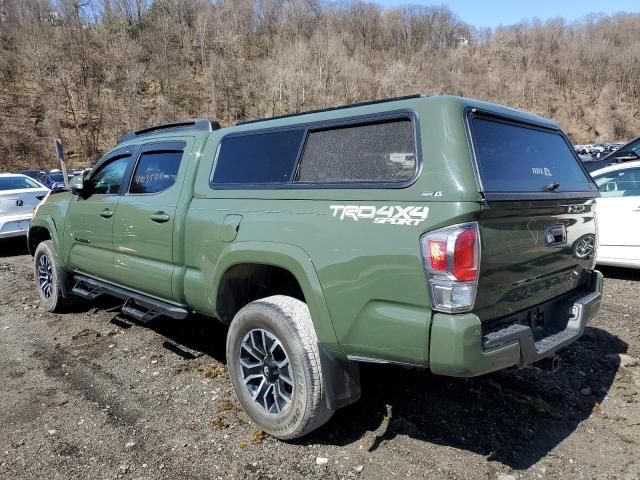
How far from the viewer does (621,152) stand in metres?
9.63

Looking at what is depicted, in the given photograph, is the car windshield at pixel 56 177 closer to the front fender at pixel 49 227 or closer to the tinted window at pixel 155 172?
the front fender at pixel 49 227

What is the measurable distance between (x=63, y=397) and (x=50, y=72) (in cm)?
4845

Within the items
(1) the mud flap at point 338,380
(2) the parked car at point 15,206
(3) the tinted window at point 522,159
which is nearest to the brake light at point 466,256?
(3) the tinted window at point 522,159

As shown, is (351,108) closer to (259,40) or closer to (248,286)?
(248,286)

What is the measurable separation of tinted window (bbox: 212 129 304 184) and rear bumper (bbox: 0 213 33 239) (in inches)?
309

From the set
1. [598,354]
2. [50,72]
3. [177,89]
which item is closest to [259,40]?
[177,89]

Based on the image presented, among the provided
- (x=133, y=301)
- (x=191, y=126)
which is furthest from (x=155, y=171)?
(x=133, y=301)

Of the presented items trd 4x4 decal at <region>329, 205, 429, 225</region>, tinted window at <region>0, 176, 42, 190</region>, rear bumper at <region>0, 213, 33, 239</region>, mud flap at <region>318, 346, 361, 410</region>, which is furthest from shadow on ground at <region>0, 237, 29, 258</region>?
trd 4x4 decal at <region>329, 205, 429, 225</region>

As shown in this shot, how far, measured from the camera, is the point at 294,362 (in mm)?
2818

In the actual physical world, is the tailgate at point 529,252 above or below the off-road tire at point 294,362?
above

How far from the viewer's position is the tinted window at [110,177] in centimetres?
459

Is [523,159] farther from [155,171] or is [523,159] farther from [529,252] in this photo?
[155,171]

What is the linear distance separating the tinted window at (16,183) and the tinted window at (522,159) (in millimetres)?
10208

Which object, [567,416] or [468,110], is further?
[567,416]
